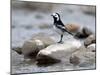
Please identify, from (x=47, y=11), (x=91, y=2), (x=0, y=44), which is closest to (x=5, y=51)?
(x=0, y=44)

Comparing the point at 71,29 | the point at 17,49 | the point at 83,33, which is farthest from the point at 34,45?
the point at 83,33

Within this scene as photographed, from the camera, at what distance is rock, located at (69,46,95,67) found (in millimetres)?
2701

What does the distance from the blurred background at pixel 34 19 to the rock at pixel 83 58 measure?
24 cm

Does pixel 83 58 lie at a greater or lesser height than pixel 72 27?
lesser

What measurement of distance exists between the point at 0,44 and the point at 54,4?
795mm

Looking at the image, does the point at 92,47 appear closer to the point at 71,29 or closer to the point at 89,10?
the point at 71,29

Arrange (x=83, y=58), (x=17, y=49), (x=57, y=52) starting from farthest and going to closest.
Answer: (x=83, y=58)
(x=57, y=52)
(x=17, y=49)

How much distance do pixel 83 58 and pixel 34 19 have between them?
2.60 feet

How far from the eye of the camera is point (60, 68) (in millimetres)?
2637

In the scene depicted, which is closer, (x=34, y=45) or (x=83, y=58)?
(x=34, y=45)

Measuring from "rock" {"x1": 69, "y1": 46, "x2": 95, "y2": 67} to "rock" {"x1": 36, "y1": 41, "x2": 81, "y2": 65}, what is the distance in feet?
0.21

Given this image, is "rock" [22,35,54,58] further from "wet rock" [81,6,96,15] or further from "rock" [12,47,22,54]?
"wet rock" [81,6,96,15]

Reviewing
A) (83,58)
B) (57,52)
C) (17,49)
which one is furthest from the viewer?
(83,58)

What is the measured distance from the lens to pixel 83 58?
2.75 meters
